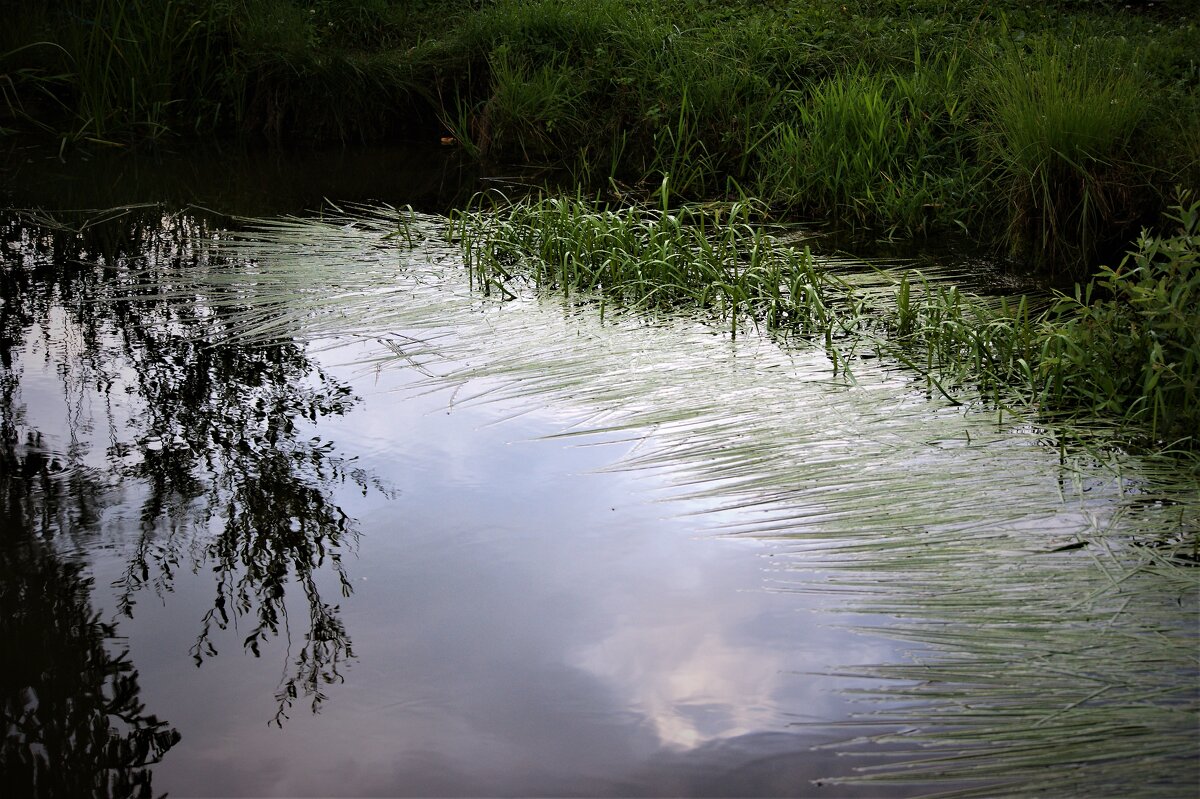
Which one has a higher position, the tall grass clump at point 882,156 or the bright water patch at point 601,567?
the tall grass clump at point 882,156

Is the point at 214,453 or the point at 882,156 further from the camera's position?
the point at 882,156

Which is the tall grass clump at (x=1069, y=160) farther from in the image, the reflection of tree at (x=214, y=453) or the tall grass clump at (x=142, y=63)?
the tall grass clump at (x=142, y=63)

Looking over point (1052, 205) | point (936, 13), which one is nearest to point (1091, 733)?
point (1052, 205)

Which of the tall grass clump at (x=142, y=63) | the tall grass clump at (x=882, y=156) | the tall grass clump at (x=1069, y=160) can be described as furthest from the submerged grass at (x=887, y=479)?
the tall grass clump at (x=142, y=63)

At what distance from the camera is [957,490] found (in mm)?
2115

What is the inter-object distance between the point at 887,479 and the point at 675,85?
162 inches

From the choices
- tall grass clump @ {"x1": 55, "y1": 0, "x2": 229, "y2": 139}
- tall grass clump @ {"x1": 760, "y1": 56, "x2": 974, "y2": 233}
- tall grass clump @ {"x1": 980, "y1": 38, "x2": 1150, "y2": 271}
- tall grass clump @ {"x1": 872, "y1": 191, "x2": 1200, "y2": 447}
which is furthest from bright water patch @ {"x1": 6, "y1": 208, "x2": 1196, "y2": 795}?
tall grass clump @ {"x1": 55, "y1": 0, "x2": 229, "y2": 139}

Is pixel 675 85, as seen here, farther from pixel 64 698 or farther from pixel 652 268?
pixel 64 698

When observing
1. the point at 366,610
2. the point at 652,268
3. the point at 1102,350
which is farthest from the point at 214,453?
the point at 1102,350

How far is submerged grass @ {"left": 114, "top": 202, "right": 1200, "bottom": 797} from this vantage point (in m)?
1.48

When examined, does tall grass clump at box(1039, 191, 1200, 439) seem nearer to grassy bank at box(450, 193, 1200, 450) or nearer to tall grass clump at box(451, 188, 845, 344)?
grassy bank at box(450, 193, 1200, 450)

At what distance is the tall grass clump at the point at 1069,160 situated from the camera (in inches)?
154

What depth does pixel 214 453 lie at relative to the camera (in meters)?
2.41

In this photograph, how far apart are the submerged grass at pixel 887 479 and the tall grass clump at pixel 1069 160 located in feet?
2.88
